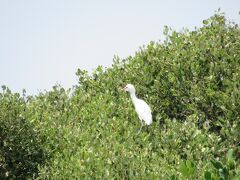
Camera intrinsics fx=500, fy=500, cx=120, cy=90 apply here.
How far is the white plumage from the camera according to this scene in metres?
16.8

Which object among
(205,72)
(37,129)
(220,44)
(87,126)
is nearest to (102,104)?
(87,126)

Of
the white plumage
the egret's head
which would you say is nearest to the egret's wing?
the white plumage

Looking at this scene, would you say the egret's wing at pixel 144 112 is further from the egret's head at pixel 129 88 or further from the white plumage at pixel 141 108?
the egret's head at pixel 129 88

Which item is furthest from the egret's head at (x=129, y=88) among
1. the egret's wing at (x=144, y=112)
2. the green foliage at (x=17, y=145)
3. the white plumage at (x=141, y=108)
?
the green foliage at (x=17, y=145)

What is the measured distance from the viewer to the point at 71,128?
661 inches

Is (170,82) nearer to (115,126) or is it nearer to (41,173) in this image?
(115,126)

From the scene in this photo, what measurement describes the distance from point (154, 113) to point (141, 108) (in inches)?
91.8

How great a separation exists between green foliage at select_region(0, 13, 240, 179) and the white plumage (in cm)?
28

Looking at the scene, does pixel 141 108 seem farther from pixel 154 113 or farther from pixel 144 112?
pixel 154 113

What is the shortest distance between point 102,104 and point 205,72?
4450 mm

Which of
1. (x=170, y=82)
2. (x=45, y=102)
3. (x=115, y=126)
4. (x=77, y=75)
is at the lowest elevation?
(x=115, y=126)

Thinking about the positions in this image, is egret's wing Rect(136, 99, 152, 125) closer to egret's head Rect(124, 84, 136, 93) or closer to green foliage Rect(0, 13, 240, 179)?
green foliage Rect(0, 13, 240, 179)

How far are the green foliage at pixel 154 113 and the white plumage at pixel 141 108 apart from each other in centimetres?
28

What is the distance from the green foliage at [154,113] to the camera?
1331 cm
